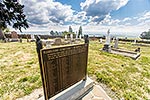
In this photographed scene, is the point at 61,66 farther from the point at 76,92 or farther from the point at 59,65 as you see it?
the point at 76,92

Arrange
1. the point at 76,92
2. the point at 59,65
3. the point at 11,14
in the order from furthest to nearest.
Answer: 1. the point at 11,14
2. the point at 76,92
3. the point at 59,65

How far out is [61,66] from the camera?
7.12 ft

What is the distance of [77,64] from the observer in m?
2.58

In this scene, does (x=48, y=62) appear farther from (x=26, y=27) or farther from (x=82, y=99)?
(x=26, y=27)

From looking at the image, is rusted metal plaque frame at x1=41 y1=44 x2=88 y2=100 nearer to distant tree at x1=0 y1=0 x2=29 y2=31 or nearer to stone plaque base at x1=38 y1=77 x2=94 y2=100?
stone plaque base at x1=38 y1=77 x2=94 y2=100

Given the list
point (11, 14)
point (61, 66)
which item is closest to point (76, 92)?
point (61, 66)

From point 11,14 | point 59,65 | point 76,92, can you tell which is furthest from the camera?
point 11,14

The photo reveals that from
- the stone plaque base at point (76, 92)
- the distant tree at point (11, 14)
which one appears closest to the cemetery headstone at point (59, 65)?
the stone plaque base at point (76, 92)

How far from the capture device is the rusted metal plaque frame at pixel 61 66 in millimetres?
1897

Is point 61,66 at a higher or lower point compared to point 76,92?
higher

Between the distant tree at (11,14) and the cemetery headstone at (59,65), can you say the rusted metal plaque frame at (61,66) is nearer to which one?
the cemetery headstone at (59,65)

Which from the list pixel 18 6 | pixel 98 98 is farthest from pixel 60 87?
pixel 18 6

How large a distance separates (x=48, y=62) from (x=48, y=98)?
2.59ft

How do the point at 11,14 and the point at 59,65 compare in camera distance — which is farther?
Answer: the point at 11,14
